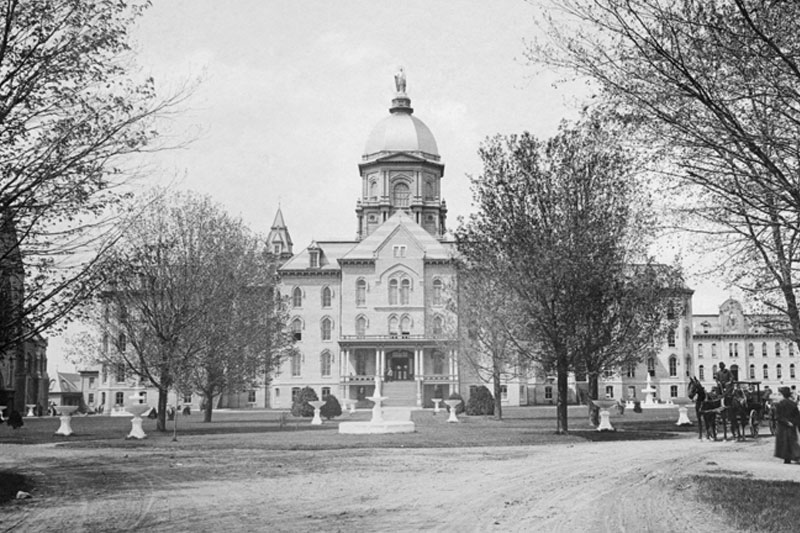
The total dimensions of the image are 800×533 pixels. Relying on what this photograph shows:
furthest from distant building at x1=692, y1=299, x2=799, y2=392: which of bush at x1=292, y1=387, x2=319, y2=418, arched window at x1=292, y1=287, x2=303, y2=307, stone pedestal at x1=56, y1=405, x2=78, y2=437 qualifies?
stone pedestal at x1=56, y1=405, x2=78, y2=437

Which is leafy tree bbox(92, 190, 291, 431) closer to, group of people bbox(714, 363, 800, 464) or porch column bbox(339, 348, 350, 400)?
group of people bbox(714, 363, 800, 464)

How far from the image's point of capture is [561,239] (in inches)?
1211

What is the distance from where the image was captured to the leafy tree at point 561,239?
30188 millimetres

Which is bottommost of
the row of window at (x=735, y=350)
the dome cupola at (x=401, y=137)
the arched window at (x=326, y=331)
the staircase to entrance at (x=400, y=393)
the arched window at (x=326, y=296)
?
the staircase to entrance at (x=400, y=393)

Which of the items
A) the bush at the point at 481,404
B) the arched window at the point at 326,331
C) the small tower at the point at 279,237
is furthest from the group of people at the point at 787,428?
the small tower at the point at 279,237

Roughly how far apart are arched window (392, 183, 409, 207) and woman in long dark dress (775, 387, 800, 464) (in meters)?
68.4

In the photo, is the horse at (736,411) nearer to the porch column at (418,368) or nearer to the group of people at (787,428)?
the group of people at (787,428)

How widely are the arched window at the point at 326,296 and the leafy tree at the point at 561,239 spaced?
47.0 metres

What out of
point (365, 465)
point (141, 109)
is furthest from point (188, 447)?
point (141, 109)

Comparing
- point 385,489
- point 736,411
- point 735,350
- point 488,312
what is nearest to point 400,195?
point 735,350

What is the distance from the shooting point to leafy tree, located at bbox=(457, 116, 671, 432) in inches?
1188

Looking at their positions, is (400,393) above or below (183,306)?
below

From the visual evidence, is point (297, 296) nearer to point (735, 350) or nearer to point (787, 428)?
point (735, 350)

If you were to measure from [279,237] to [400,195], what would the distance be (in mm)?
16119
